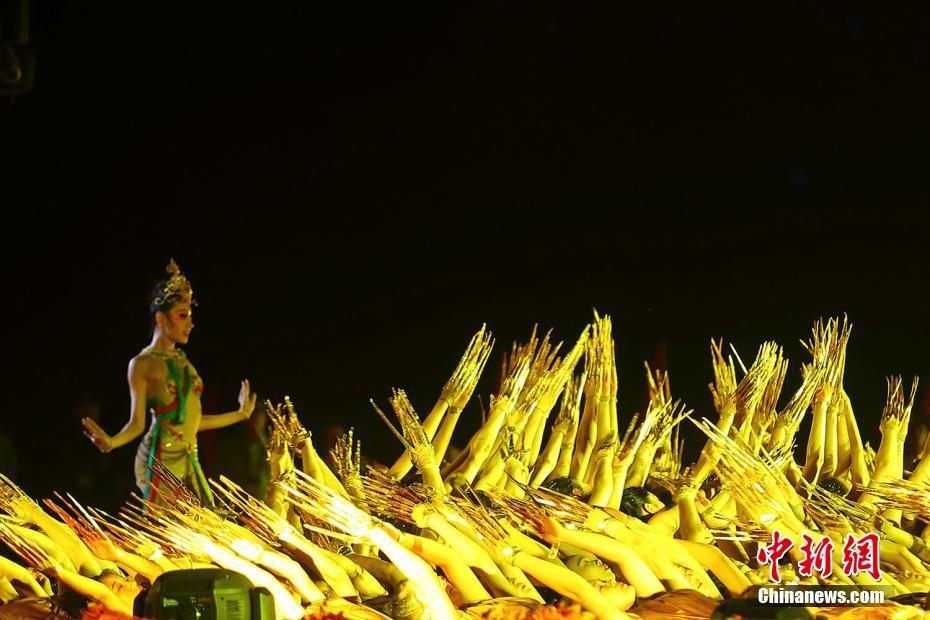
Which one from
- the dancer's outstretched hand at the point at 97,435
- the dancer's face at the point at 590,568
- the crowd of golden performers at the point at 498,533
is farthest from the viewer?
the dancer's outstretched hand at the point at 97,435

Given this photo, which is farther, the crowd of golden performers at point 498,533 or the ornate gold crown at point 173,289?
the ornate gold crown at point 173,289

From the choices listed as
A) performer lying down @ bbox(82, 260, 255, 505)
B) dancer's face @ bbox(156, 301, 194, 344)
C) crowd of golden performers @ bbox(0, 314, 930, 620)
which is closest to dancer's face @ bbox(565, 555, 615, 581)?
crowd of golden performers @ bbox(0, 314, 930, 620)

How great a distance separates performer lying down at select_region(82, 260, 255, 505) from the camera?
3574 millimetres

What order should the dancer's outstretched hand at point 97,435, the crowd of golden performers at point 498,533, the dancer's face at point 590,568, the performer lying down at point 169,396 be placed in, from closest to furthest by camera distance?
the crowd of golden performers at point 498,533, the dancer's face at point 590,568, the dancer's outstretched hand at point 97,435, the performer lying down at point 169,396

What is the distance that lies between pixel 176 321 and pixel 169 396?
201 mm

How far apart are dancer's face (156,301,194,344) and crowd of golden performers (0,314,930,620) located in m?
0.57

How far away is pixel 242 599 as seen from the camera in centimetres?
182

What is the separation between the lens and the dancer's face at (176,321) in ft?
11.8

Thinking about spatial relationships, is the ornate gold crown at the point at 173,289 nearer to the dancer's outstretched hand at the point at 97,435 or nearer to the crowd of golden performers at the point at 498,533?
the dancer's outstretched hand at the point at 97,435

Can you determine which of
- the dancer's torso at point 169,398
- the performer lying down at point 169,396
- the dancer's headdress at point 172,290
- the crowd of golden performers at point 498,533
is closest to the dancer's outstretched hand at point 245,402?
the performer lying down at point 169,396

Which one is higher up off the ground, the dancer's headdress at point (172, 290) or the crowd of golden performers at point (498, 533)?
the dancer's headdress at point (172, 290)

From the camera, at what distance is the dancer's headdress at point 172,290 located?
141 inches

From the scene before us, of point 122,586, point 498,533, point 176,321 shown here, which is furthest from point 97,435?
point 498,533

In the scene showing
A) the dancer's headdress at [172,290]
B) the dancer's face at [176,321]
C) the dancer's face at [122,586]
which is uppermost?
the dancer's headdress at [172,290]
